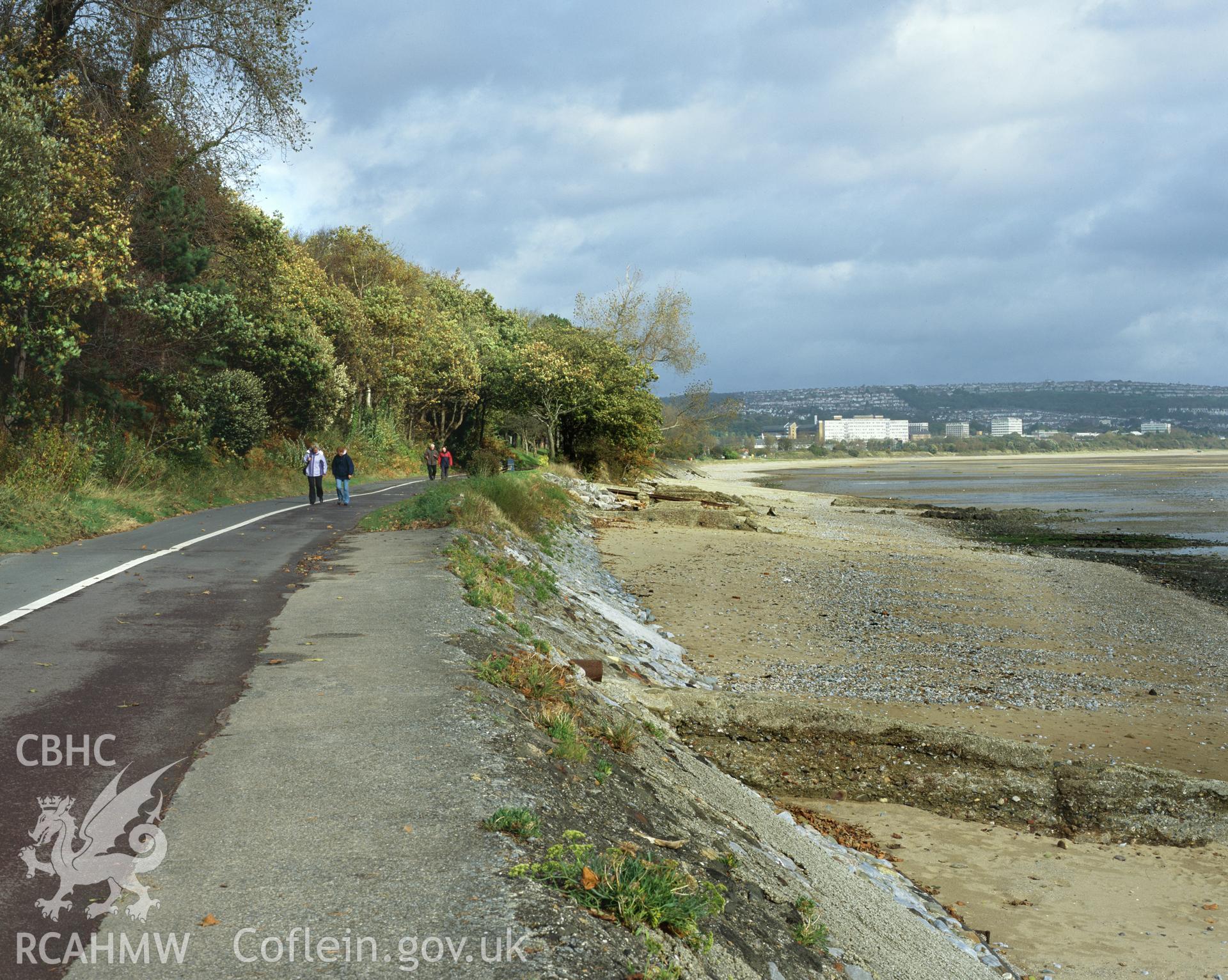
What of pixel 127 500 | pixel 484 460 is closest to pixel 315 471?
pixel 127 500

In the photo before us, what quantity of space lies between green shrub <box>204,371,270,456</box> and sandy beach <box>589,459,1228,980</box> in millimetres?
10971

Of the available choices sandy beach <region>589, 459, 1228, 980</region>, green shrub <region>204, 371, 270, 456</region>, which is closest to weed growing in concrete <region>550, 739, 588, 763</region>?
sandy beach <region>589, 459, 1228, 980</region>

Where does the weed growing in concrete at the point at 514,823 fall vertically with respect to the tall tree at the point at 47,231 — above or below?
below

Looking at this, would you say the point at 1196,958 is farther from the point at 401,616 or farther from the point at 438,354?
the point at 438,354

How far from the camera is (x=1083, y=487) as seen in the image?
76500mm

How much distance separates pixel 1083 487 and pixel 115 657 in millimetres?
79171

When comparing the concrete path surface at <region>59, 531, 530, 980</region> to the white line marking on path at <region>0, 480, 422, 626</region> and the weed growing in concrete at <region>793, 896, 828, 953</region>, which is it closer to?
the weed growing in concrete at <region>793, 896, 828, 953</region>

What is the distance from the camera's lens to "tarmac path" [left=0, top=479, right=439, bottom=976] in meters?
5.38

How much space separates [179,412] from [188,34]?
29.9 ft

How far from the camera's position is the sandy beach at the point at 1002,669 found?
25.6 feet

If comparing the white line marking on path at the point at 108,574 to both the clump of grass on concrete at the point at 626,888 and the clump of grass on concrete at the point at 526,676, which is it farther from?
the clump of grass on concrete at the point at 626,888

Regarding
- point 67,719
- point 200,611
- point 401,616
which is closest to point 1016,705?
point 401,616

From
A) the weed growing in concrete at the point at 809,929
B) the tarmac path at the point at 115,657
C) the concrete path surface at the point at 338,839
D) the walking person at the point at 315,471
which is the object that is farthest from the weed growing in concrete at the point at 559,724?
the walking person at the point at 315,471

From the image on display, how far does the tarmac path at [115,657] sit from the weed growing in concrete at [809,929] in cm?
354
